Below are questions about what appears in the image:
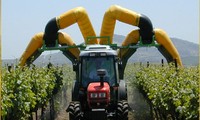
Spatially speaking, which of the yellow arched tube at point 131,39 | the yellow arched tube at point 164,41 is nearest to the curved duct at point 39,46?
the yellow arched tube at point 131,39

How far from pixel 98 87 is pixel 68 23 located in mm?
9711

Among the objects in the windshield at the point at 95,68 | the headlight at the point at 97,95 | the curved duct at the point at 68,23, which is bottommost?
the headlight at the point at 97,95

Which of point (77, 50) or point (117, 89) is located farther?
point (77, 50)

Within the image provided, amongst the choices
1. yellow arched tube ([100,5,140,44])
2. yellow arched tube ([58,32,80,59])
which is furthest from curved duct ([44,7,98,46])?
yellow arched tube ([100,5,140,44])

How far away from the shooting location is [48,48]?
20.6 metres

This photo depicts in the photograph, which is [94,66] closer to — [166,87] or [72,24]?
[166,87]

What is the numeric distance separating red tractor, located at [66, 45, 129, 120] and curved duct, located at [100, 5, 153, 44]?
7.65 metres

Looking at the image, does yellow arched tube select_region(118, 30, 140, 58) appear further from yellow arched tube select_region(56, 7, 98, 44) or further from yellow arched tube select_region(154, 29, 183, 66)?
yellow arched tube select_region(56, 7, 98, 44)

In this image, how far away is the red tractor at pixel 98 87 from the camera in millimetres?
11555

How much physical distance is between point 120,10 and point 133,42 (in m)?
1.95

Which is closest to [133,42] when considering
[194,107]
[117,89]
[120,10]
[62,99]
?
[120,10]

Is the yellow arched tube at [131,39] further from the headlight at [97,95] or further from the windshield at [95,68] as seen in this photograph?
the headlight at [97,95]

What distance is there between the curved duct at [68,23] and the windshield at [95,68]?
8.70 m

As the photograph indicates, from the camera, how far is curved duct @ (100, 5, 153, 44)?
2014 cm
